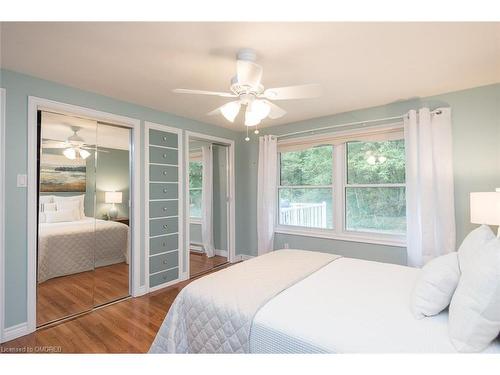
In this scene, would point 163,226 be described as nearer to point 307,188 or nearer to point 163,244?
point 163,244

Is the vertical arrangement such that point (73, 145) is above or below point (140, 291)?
above

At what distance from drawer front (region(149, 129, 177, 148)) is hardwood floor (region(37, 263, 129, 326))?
1.54 metres

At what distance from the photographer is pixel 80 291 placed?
104 inches

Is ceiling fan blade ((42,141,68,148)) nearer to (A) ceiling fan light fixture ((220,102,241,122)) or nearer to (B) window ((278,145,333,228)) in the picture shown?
(A) ceiling fan light fixture ((220,102,241,122))

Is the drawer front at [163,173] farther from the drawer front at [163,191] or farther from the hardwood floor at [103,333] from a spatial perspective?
the hardwood floor at [103,333]

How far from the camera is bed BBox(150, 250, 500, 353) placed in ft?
3.64

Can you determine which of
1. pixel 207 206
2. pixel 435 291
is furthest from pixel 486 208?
pixel 207 206

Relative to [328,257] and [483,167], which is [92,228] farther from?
[483,167]

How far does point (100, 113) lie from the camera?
2684mm

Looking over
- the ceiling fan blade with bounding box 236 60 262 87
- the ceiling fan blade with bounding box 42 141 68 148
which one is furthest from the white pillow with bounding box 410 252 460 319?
the ceiling fan blade with bounding box 42 141 68 148

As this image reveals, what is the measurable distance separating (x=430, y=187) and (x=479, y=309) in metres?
1.99

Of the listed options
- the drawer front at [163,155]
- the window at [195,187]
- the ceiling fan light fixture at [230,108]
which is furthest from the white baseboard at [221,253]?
the ceiling fan light fixture at [230,108]

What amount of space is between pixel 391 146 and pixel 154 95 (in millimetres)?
2874

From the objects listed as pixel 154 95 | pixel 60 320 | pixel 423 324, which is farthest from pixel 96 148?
pixel 423 324
